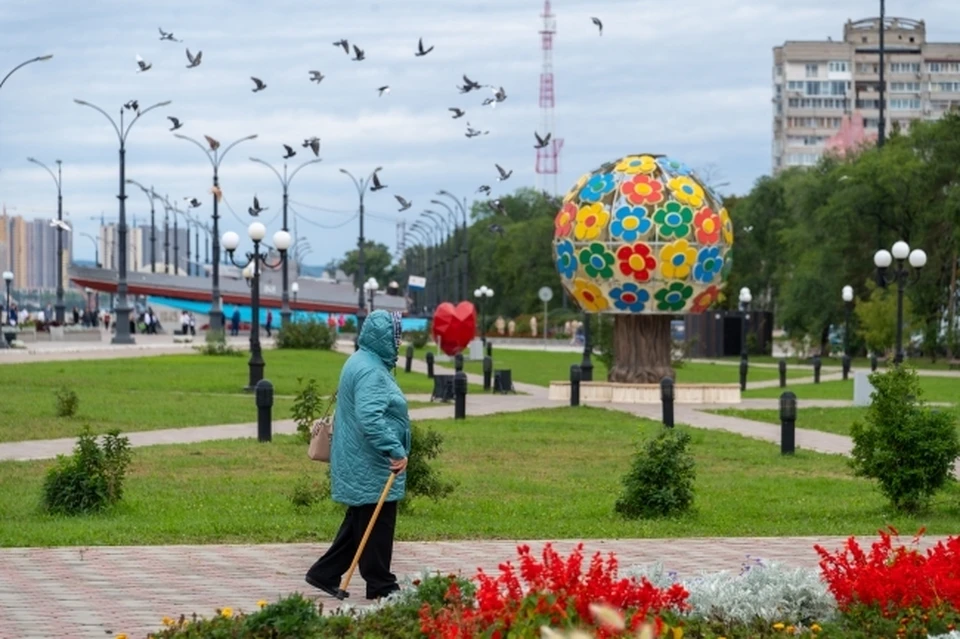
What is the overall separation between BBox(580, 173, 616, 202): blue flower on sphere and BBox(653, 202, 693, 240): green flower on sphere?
1.13 metres

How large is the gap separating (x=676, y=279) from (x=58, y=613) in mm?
24454

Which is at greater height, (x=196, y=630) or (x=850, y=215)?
(x=850, y=215)

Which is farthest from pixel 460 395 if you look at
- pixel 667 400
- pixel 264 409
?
pixel 264 409

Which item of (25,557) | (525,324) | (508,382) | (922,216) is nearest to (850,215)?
(922,216)

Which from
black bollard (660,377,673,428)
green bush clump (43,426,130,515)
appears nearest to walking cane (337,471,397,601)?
green bush clump (43,426,130,515)

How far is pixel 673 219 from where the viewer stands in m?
32.7

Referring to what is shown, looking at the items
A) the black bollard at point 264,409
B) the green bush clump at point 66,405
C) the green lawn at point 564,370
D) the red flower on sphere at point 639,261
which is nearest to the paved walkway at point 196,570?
the black bollard at point 264,409

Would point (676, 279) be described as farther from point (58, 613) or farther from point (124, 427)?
point (58, 613)

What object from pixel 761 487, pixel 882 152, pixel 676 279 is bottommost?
pixel 761 487

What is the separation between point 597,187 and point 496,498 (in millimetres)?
18035

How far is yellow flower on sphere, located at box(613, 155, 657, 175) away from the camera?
109ft

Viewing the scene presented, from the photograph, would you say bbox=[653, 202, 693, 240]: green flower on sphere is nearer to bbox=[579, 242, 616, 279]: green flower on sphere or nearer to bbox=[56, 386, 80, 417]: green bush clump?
bbox=[579, 242, 616, 279]: green flower on sphere

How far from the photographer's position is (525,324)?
99.8m

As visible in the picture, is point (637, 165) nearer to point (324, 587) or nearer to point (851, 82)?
point (324, 587)
